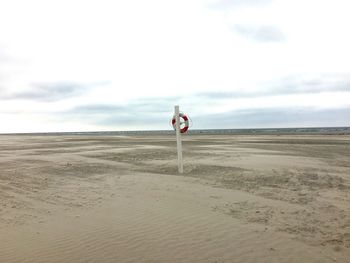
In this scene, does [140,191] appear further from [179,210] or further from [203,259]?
[203,259]

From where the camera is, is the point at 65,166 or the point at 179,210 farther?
the point at 65,166

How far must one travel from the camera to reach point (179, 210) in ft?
26.3

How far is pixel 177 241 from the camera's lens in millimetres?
6121

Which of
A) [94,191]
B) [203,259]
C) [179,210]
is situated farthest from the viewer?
[94,191]

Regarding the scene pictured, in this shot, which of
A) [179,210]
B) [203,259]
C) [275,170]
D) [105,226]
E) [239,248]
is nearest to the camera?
[203,259]

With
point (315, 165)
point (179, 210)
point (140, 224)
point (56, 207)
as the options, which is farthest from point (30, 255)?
point (315, 165)

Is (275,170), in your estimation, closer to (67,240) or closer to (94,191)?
(94,191)

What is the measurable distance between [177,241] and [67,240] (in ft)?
Result: 5.84

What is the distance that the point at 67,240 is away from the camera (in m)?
6.18

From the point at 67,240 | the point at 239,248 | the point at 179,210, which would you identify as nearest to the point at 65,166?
the point at 179,210

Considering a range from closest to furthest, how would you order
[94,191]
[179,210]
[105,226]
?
1. [105,226]
2. [179,210]
3. [94,191]

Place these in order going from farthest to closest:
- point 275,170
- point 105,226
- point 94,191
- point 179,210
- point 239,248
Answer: point 275,170 → point 94,191 → point 179,210 → point 105,226 → point 239,248

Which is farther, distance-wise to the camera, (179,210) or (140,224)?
(179,210)

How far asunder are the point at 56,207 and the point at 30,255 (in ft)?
9.02
